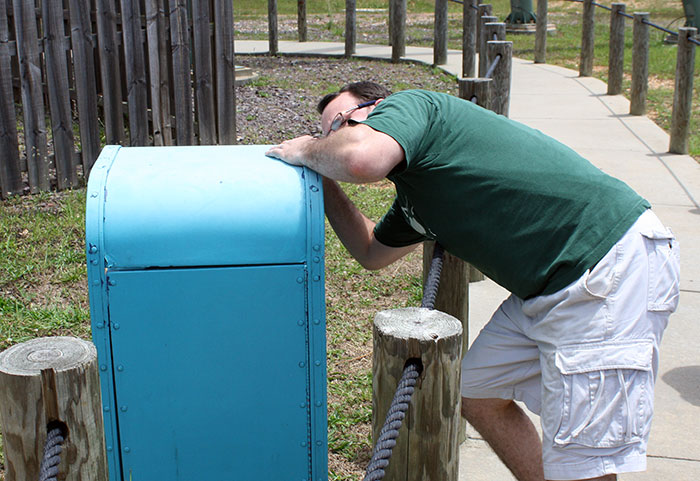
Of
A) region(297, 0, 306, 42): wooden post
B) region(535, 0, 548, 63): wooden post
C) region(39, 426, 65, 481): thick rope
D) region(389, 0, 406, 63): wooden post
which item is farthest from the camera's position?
region(297, 0, 306, 42): wooden post

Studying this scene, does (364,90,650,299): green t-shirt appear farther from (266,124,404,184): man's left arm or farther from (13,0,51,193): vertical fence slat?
(13,0,51,193): vertical fence slat

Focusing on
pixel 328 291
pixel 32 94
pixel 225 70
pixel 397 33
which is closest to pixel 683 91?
pixel 225 70

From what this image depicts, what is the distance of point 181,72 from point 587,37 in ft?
23.1

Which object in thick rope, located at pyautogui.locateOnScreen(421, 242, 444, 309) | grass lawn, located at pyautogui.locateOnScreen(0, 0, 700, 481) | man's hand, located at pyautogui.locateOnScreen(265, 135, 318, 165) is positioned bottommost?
grass lawn, located at pyautogui.locateOnScreen(0, 0, 700, 481)

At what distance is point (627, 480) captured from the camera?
290 cm

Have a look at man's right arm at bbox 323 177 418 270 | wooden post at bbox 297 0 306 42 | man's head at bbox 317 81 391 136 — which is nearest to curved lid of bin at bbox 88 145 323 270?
man's head at bbox 317 81 391 136

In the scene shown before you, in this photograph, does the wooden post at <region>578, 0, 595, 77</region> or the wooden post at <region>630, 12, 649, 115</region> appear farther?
the wooden post at <region>578, 0, 595, 77</region>

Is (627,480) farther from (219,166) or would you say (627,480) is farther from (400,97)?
(219,166)

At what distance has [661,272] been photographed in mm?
2234

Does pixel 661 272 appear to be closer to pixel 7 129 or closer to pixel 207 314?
pixel 207 314

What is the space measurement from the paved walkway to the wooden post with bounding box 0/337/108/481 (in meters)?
1.78

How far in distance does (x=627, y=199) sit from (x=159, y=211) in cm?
129

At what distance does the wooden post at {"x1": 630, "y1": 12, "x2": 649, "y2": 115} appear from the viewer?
855 centimetres

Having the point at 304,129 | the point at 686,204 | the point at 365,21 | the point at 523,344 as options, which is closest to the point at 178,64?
the point at 304,129
